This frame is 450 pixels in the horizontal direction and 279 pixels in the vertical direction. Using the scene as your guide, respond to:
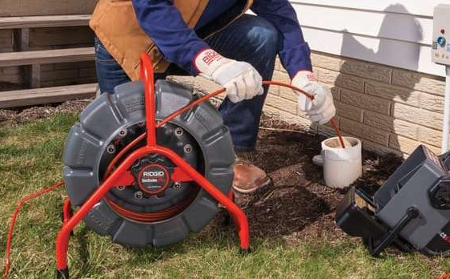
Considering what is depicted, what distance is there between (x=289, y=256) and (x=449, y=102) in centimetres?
107

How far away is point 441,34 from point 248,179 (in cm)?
107

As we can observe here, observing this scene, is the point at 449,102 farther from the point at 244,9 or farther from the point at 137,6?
the point at 137,6

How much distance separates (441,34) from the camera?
9.93 feet

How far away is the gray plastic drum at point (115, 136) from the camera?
2.42 m

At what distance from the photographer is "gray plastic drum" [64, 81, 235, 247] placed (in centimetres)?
242

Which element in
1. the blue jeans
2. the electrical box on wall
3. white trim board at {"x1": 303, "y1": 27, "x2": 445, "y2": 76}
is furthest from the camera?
white trim board at {"x1": 303, "y1": 27, "x2": 445, "y2": 76}

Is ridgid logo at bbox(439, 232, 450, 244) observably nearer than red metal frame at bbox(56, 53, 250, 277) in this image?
No

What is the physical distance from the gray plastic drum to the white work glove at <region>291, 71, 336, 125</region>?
0.48m

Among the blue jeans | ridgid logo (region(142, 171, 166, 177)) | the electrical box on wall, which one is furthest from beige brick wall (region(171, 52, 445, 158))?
ridgid logo (region(142, 171, 166, 177))

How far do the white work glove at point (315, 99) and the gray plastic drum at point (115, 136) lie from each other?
1.58ft

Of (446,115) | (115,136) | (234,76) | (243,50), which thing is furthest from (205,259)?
(446,115)

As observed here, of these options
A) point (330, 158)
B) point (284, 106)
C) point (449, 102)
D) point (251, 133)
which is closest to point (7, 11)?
point (284, 106)

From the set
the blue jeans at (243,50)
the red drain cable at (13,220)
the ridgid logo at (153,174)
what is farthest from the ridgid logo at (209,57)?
the red drain cable at (13,220)

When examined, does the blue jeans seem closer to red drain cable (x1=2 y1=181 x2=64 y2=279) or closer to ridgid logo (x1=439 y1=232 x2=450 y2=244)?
red drain cable (x1=2 y1=181 x2=64 y2=279)
